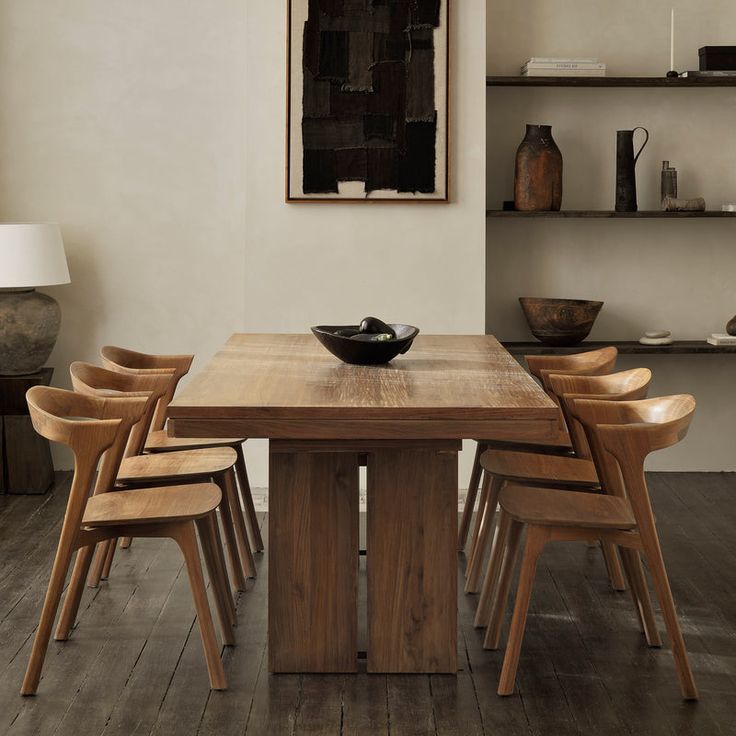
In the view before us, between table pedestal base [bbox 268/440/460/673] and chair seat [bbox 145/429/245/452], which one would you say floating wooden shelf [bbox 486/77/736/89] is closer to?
chair seat [bbox 145/429/245/452]

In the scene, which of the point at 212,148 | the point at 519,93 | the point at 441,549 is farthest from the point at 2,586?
the point at 519,93

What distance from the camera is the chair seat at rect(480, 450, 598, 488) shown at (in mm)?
3500

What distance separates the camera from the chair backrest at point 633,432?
2.93 meters

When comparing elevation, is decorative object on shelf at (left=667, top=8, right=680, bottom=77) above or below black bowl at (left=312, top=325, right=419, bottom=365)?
above

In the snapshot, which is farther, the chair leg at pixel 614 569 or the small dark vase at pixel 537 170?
the small dark vase at pixel 537 170

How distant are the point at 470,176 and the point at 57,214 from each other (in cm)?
224

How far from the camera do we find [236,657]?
3.31m

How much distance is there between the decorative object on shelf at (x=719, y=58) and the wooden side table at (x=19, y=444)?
381 cm

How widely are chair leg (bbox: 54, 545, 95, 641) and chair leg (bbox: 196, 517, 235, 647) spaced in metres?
0.37

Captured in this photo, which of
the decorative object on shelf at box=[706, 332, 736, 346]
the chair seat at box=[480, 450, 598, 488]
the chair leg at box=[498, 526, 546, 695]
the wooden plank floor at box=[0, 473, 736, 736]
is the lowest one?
the wooden plank floor at box=[0, 473, 736, 736]

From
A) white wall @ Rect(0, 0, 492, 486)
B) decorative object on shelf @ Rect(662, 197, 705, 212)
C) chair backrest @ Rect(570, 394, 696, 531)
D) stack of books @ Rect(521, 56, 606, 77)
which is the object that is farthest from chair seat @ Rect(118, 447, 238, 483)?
decorative object on shelf @ Rect(662, 197, 705, 212)

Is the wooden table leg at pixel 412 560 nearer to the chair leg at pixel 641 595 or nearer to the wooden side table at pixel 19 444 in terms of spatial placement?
the chair leg at pixel 641 595

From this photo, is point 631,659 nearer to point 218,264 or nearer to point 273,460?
point 273,460

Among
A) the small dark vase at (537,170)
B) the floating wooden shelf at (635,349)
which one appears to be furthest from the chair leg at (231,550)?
the small dark vase at (537,170)
